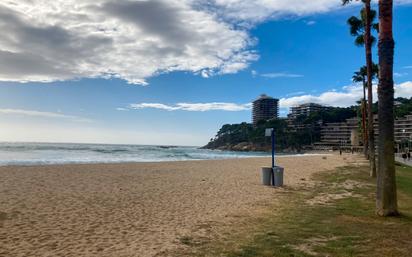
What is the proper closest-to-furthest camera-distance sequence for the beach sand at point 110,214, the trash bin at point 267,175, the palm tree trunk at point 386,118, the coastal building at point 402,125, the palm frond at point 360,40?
the beach sand at point 110,214, the palm tree trunk at point 386,118, the trash bin at point 267,175, the palm frond at point 360,40, the coastal building at point 402,125

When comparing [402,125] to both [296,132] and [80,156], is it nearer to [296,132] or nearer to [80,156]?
[296,132]

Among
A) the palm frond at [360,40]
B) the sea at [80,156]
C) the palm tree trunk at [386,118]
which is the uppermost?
the palm frond at [360,40]

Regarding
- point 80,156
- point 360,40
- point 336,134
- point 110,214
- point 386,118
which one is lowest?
point 110,214

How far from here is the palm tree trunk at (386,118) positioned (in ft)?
26.9

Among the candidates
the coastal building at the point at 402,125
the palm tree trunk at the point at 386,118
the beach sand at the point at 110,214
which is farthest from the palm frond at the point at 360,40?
the coastal building at the point at 402,125

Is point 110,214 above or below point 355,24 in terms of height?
below

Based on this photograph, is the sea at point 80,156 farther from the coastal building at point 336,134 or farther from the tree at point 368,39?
the coastal building at point 336,134

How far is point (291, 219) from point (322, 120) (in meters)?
163

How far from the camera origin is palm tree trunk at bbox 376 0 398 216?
26.9 feet

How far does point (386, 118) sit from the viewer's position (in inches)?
326

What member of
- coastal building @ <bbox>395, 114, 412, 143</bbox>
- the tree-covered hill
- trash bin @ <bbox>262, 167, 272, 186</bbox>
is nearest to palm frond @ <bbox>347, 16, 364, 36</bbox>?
trash bin @ <bbox>262, 167, 272, 186</bbox>

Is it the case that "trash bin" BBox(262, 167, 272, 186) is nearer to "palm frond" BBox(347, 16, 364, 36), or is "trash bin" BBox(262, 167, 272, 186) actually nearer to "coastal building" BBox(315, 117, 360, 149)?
"palm frond" BBox(347, 16, 364, 36)

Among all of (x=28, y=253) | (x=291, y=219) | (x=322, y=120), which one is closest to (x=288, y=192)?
(x=291, y=219)

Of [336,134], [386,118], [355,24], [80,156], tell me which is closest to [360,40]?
[355,24]
